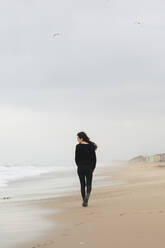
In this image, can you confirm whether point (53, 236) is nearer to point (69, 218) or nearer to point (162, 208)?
point (69, 218)

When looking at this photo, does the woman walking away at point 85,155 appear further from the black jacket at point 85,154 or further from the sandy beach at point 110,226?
the sandy beach at point 110,226

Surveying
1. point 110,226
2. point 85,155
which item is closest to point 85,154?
point 85,155

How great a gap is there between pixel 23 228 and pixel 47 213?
208 centimetres

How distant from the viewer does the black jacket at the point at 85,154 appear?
980 cm

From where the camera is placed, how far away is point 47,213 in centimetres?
886

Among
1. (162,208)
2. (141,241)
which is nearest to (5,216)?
(162,208)

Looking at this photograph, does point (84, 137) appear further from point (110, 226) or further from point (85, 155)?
point (110, 226)

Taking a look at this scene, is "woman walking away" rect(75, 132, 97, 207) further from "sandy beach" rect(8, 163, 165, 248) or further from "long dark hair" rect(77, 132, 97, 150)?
"sandy beach" rect(8, 163, 165, 248)

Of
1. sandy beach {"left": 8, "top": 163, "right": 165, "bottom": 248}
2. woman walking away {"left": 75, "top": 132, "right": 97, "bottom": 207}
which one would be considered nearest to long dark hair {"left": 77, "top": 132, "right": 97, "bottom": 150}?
woman walking away {"left": 75, "top": 132, "right": 97, "bottom": 207}

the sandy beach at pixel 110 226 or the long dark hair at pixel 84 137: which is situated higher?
the long dark hair at pixel 84 137

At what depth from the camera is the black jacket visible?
9.80 metres

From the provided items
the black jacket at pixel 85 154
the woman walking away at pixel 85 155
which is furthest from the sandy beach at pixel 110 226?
the black jacket at pixel 85 154

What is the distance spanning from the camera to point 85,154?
32.3 ft

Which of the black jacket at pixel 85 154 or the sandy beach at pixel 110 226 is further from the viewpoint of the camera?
the black jacket at pixel 85 154
